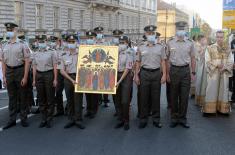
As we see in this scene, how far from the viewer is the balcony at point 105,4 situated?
1768 inches

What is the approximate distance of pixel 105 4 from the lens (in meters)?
48.2

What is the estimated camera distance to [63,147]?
7.09 metres

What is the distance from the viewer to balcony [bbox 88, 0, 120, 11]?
44.9 meters

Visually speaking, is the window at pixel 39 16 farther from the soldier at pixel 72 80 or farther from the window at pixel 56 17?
the soldier at pixel 72 80

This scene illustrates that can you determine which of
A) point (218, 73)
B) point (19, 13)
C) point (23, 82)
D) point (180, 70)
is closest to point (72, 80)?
point (23, 82)

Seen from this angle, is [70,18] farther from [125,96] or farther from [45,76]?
[125,96]

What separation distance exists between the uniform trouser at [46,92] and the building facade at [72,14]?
20.0m

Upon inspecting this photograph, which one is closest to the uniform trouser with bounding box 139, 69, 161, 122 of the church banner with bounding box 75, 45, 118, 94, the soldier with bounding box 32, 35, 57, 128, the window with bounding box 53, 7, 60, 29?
the church banner with bounding box 75, 45, 118, 94

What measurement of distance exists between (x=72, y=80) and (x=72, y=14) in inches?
1301

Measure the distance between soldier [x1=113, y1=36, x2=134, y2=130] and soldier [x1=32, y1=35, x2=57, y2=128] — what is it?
135cm

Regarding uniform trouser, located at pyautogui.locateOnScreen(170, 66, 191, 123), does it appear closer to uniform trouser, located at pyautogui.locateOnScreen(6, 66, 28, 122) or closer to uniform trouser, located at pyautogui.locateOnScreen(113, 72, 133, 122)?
uniform trouser, located at pyautogui.locateOnScreen(113, 72, 133, 122)

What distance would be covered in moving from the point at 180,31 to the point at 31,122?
3784 mm

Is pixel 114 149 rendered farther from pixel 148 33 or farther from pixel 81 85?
pixel 148 33

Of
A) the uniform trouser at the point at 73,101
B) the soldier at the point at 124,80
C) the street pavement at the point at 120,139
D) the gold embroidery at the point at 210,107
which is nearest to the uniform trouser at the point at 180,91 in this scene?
the street pavement at the point at 120,139
